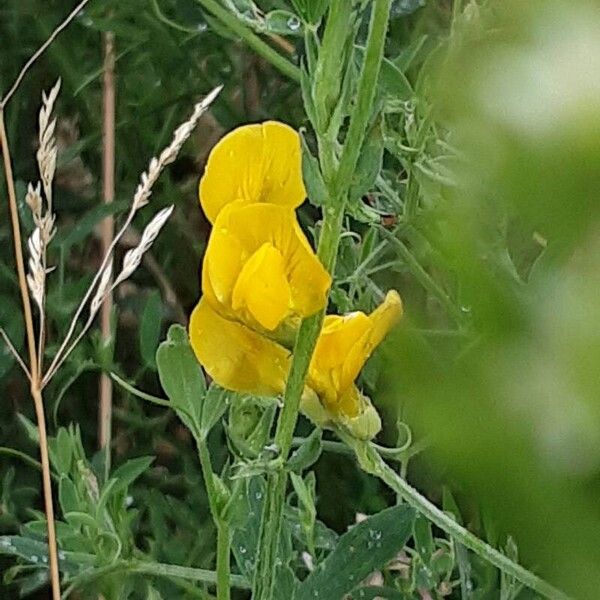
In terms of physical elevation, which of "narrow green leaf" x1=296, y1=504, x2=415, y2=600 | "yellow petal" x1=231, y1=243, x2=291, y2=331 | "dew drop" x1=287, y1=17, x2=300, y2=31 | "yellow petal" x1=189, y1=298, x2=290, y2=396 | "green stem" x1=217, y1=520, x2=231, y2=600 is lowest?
"narrow green leaf" x1=296, y1=504, x2=415, y2=600

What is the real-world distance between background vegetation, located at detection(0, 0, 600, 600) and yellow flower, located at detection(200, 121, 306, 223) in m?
0.04

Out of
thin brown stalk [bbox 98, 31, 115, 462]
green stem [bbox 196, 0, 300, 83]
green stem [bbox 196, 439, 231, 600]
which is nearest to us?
green stem [bbox 196, 439, 231, 600]

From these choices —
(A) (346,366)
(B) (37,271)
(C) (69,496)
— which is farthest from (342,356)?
(C) (69,496)

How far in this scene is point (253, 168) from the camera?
1.83ft

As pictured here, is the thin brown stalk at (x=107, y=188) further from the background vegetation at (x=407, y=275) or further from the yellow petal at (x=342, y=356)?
the yellow petal at (x=342, y=356)

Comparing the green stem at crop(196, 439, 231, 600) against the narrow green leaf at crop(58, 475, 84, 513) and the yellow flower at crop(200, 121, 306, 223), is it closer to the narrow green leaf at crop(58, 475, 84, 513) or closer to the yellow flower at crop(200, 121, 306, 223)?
the yellow flower at crop(200, 121, 306, 223)

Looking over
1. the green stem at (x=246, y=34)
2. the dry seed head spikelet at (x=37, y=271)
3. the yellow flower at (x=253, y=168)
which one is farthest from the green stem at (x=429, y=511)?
the green stem at (x=246, y=34)

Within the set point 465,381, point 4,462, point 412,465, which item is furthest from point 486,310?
point 4,462

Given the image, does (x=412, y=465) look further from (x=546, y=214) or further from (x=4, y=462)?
(x=546, y=214)

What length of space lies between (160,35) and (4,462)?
1.42ft

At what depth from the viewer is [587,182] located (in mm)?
148

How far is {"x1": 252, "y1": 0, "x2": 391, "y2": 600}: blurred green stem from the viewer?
478 millimetres

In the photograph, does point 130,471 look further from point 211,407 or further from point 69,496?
point 211,407

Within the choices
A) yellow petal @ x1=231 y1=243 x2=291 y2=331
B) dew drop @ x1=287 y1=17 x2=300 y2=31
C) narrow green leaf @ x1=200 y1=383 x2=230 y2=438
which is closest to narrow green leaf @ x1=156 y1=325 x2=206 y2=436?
narrow green leaf @ x1=200 y1=383 x2=230 y2=438
